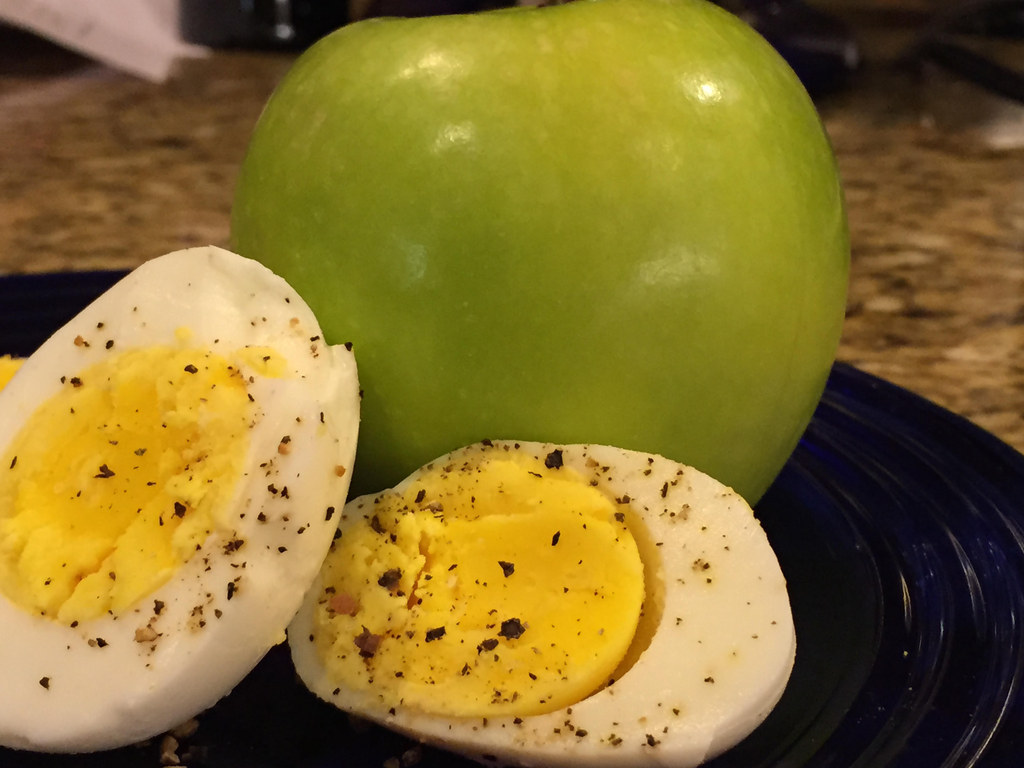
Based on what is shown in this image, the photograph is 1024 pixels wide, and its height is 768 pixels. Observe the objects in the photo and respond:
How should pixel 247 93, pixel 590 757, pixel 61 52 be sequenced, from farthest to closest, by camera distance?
1. pixel 61 52
2. pixel 247 93
3. pixel 590 757

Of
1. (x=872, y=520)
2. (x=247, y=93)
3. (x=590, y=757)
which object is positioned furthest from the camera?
(x=247, y=93)

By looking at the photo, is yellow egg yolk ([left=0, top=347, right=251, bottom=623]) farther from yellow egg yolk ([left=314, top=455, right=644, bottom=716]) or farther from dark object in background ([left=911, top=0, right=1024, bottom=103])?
dark object in background ([left=911, top=0, right=1024, bottom=103])

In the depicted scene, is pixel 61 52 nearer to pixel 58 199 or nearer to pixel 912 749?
pixel 58 199

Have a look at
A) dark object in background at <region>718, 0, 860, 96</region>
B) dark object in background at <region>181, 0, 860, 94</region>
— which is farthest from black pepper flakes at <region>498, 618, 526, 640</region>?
dark object in background at <region>718, 0, 860, 96</region>

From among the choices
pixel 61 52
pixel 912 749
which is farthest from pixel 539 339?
pixel 61 52

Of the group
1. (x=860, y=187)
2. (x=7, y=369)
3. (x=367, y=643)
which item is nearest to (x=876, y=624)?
(x=367, y=643)

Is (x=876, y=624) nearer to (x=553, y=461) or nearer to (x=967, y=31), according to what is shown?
(x=553, y=461)
